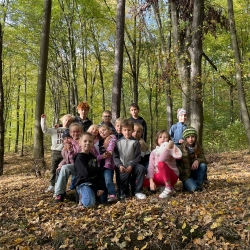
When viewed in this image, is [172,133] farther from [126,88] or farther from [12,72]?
[126,88]

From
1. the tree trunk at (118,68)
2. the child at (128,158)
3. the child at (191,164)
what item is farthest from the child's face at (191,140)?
the tree trunk at (118,68)

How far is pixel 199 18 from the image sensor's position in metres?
8.07

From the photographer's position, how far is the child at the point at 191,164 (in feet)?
16.5

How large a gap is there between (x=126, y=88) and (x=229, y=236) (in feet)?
88.6

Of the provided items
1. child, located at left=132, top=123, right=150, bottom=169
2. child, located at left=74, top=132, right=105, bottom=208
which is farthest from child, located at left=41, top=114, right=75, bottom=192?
child, located at left=132, top=123, right=150, bottom=169

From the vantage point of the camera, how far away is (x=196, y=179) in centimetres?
523

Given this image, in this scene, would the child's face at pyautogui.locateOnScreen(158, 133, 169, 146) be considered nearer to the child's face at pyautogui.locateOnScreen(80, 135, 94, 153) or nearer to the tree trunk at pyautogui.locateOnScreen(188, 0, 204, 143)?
the child's face at pyautogui.locateOnScreen(80, 135, 94, 153)

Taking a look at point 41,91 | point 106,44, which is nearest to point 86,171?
point 41,91

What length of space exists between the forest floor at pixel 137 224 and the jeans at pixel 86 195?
0.12 metres

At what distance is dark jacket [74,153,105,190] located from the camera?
4625 millimetres

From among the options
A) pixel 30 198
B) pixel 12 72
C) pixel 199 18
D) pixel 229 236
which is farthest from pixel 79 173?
pixel 12 72

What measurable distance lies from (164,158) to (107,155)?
1046 millimetres

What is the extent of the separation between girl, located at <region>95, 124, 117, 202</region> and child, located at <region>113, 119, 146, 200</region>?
0.12 meters

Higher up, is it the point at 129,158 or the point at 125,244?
the point at 129,158
